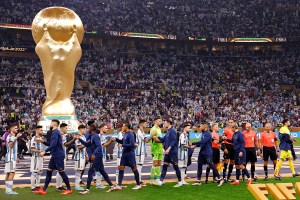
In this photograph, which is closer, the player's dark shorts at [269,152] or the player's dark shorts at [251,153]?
the player's dark shorts at [251,153]

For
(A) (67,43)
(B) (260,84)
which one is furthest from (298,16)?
(A) (67,43)

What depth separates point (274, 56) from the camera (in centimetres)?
5519

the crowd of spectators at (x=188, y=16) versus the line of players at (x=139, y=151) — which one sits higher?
the crowd of spectators at (x=188, y=16)

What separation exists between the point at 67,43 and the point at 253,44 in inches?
1489

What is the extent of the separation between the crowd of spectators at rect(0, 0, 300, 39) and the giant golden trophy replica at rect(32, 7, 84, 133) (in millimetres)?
26976

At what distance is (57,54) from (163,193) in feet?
44.8

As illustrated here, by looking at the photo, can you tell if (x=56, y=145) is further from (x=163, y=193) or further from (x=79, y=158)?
(x=163, y=193)

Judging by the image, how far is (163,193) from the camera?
448 inches

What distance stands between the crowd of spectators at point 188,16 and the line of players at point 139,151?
38.5 metres

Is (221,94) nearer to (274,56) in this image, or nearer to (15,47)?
(274,56)

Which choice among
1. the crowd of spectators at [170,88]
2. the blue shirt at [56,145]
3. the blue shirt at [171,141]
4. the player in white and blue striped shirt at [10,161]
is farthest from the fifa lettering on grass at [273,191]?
the crowd of spectators at [170,88]

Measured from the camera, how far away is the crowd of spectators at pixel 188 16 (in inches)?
2086

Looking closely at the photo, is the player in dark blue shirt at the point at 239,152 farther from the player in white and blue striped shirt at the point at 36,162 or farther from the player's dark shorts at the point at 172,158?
the player in white and blue striped shirt at the point at 36,162

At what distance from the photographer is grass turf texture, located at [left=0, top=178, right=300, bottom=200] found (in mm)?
10883
